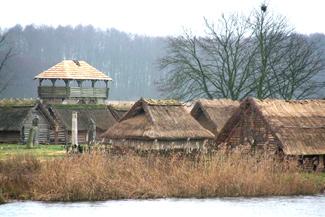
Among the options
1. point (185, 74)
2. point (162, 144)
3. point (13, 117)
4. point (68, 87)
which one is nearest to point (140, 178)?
point (162, 144)

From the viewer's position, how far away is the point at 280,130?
128 feet

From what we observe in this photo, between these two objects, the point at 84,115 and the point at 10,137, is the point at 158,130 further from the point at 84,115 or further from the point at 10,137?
the point at 10,137

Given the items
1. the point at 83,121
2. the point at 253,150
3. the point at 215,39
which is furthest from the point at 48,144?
the point at 253,150

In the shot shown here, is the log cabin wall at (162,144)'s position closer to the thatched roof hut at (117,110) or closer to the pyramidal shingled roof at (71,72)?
the thatched roof hut at (117,110)

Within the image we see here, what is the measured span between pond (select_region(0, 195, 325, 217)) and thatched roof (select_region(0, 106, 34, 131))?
32.1 metres

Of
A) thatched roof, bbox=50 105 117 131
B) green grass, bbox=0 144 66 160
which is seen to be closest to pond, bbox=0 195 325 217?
green grass, bbox=0 144 66 160

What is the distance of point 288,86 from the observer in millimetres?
59062

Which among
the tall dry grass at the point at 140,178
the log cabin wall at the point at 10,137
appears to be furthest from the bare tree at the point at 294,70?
the tall dry grass at the point at 140,178

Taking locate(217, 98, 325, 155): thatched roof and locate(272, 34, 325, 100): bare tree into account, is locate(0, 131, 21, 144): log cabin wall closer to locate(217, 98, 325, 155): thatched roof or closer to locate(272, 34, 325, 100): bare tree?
locate(272, 34, 325, 100): bare tree

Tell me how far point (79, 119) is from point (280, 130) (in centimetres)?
2846

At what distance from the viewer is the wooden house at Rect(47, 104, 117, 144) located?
211ft

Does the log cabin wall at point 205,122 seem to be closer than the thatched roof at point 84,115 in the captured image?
Yes

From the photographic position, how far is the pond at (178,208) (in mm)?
29438

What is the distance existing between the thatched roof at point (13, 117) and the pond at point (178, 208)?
32.1 m
